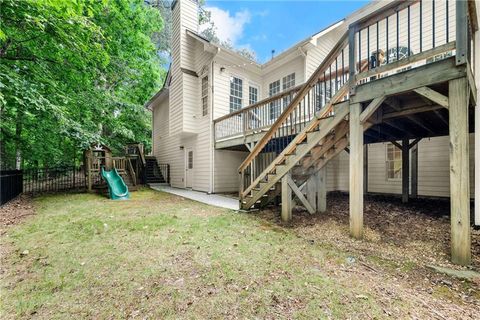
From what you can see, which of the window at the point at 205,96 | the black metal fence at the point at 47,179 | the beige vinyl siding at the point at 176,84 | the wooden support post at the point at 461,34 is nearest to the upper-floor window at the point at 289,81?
the window at the point at 205,96

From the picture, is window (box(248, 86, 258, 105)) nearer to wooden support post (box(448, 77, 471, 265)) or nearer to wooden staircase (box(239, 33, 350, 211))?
wooden staircase (box(239, 33, 350, 211))

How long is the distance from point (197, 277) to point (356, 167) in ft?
9.64

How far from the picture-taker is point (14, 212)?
18.9 feet

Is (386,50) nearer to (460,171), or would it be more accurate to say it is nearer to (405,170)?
(460,171)

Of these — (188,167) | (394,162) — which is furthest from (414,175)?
(188,167)

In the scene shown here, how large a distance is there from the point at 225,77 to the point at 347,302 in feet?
30.8

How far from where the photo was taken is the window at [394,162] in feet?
26.9

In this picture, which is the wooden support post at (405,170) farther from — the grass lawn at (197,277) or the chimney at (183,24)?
the chimney at (183,24)

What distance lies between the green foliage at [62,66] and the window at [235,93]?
472cm

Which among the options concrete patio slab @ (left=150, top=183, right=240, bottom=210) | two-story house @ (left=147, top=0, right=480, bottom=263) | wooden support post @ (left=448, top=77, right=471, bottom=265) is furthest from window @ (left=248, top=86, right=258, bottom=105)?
wooden support post @ (left=448, top=77, right=471, bottom=265)

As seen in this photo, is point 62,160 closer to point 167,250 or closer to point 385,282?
point 167,250

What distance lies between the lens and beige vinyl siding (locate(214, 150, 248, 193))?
32.9 feet

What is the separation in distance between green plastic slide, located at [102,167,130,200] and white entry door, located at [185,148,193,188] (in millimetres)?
3231

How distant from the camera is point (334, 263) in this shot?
2.96m
